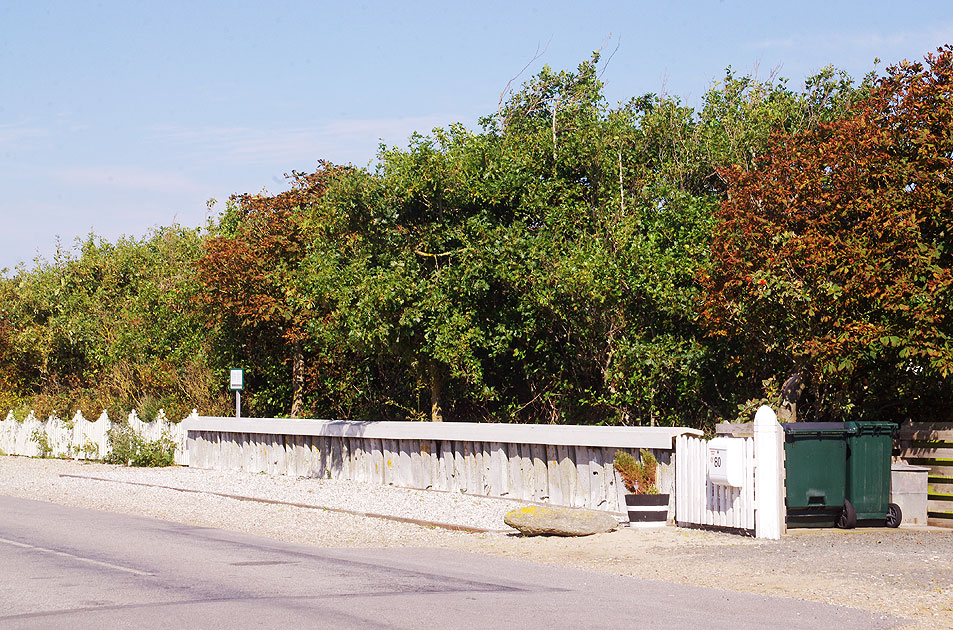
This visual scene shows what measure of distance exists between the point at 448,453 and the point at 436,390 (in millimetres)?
2951

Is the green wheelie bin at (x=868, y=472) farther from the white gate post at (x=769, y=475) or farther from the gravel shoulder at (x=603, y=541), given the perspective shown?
the white gate post at (x=769, y=475)

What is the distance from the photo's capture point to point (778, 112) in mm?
21312

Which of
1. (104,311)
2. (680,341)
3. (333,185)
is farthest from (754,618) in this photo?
(104,311)

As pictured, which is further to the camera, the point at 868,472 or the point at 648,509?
the point at 648,509

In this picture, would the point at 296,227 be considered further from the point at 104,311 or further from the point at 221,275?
the point at 104,311

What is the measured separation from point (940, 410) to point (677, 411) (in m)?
A: 5.69

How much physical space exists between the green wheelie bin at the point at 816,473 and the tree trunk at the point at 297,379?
16.5 m

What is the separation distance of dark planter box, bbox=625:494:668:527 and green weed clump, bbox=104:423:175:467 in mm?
17119

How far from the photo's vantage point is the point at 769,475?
13828 mm

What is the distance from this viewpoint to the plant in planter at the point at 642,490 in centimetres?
1516

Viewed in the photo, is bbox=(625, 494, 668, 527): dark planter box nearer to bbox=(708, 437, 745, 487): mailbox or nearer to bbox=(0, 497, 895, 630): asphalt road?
bbox=(708, 437, 745, 487): mailbox

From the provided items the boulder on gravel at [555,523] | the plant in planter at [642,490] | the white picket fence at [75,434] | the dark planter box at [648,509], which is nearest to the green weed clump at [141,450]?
the white picket fence at [75,434]

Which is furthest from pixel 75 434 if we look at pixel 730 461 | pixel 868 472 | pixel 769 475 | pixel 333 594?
pixel 333 594

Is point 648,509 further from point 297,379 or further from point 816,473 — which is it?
point 297,379
